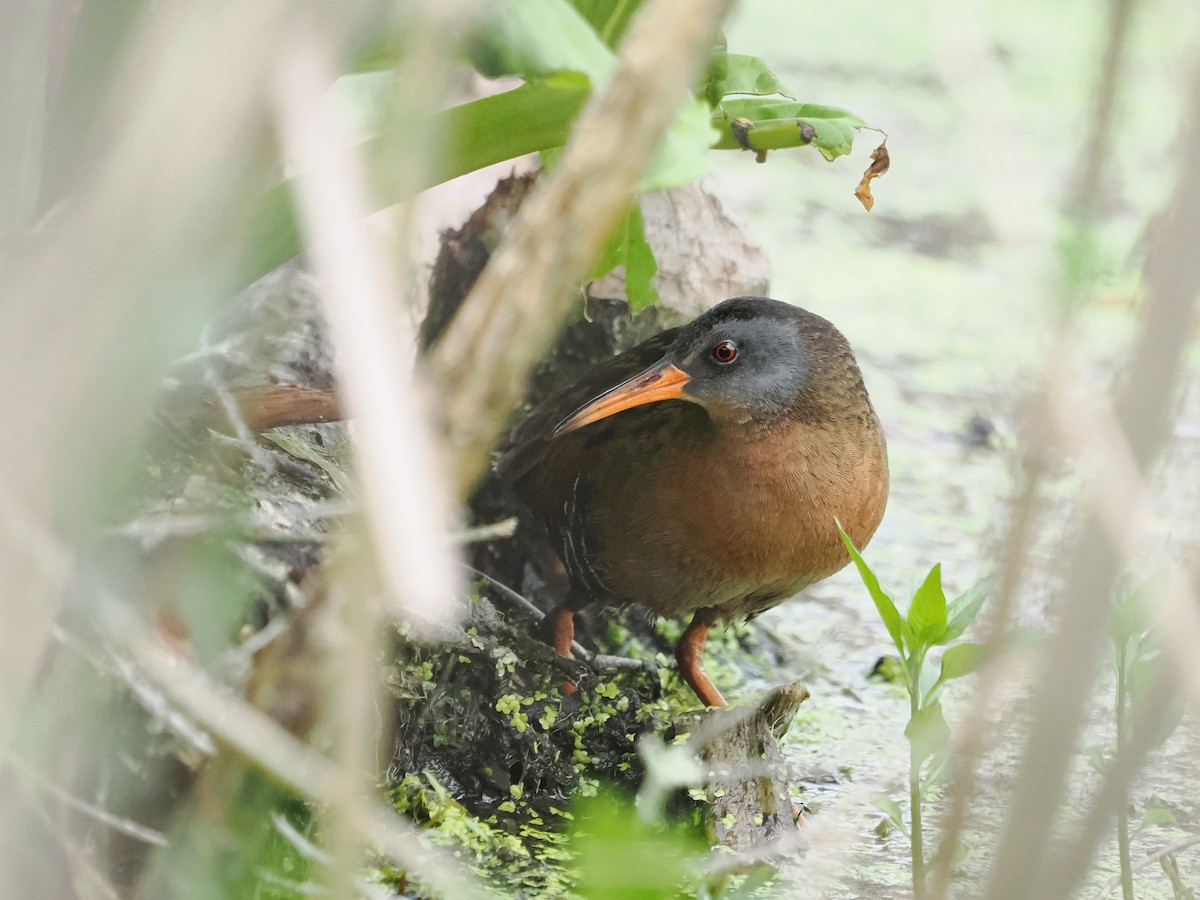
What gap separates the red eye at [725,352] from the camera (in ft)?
9.38

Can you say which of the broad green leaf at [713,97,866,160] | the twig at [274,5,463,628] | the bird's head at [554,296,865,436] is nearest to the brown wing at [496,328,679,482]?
the bird's head at [554,296,865,436]

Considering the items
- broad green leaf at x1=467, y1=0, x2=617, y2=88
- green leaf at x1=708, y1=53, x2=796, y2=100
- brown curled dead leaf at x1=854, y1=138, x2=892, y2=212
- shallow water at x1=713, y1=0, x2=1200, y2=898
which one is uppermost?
broad green leaf at x1=467, y1=0, x2=617, y2=88

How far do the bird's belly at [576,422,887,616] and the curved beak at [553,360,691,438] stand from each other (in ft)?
0.48

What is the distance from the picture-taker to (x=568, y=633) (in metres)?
3.21

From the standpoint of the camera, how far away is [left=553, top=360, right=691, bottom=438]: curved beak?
2797mm

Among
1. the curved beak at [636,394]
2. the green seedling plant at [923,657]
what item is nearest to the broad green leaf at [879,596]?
the green seedling plant at [923,657]

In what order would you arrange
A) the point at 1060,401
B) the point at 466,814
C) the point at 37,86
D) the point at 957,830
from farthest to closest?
the point at 466,814 < the point at 37,86 < the point at 957,830 < the point at 1060,401

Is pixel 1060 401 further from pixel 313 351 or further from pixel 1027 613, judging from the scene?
pixel 1027 613

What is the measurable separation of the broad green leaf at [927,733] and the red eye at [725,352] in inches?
51.0

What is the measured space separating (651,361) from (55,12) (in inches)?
59.8

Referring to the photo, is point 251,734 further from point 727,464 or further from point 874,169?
point 727,464

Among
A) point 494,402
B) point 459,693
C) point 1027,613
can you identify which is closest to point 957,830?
point 494,402

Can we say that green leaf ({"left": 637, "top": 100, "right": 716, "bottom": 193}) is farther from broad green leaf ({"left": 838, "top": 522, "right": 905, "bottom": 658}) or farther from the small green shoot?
the small green shoot

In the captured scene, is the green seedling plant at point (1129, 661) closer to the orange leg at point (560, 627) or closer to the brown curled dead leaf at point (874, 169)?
the brown curled dead leaf at point (874, 169)
